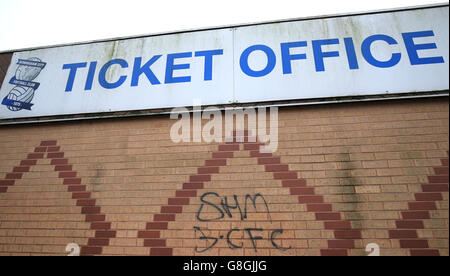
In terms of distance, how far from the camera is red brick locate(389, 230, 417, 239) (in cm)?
241

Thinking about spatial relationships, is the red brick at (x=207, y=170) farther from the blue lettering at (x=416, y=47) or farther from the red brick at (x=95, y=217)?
the blue lettering at (x=416, y=47)

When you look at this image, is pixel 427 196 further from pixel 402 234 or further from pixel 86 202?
pixel 86 202

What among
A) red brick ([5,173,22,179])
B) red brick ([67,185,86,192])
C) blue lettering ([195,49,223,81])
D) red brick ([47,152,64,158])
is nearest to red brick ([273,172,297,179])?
blue lettering ([195,49,223,81])

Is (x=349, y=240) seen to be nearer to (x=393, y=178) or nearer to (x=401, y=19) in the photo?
(x=393, y=178)

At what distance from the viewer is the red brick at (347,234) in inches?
97.6

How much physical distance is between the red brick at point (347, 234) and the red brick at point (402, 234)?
1.05ft

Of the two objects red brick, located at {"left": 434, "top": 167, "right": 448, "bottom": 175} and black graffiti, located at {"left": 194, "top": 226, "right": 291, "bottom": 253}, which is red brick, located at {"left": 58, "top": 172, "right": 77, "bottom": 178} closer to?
black graffiti, located at {"left": 194, "top": 226, "right": 291, "bottom": 253}

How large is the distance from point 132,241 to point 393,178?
3032mm

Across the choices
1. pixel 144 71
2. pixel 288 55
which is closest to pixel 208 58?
pixel 144 71

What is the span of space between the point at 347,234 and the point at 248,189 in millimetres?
1132

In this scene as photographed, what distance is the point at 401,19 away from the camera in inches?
133

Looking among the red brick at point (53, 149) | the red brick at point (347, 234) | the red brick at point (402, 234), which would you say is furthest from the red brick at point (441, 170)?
the red brick at point (53, 149)

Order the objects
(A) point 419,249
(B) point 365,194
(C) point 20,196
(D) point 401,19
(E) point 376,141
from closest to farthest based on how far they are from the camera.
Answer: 1. (A) point 419,249
2. (B) point 365,194
3. (E) point 376,141
4. (C) point 20,196
5. (D) point 401,19
